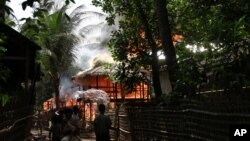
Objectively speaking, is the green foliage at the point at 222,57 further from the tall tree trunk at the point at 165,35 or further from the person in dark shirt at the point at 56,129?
the person in dark shirt at the point at 56,129

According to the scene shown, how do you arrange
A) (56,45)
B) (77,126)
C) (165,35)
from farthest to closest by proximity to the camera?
(56,45) < (165,35) < (77,126)

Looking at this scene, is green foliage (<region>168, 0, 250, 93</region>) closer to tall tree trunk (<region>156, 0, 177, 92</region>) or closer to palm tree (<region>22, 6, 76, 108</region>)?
tall tree trunk (<region>156, 0, 177, 92</region>)

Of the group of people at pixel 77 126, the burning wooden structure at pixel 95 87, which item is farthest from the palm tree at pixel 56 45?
the group of people at pixel 77 126

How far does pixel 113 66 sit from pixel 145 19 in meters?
2.35

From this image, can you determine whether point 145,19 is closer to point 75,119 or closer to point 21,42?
point 21,42

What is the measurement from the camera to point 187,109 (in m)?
7.47

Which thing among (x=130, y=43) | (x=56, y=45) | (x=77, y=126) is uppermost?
(x=56, y=45)

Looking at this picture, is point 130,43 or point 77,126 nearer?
point 77,126

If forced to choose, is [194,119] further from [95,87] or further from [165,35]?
[95,87]

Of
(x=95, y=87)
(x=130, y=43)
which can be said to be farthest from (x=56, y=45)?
(x=130, y=43)

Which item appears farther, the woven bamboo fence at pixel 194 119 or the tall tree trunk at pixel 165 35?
the tall tree trunk at pixel 165 35

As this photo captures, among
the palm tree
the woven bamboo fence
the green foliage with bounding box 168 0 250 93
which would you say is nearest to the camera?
the woven bamboo fence

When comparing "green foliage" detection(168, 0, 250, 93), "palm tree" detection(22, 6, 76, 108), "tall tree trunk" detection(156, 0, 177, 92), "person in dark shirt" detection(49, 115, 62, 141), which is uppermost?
"palm tree" detection(22, 6, 76, 108)

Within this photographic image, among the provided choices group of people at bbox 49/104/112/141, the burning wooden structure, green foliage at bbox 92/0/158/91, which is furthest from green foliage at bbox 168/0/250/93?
the burning wooden structure
